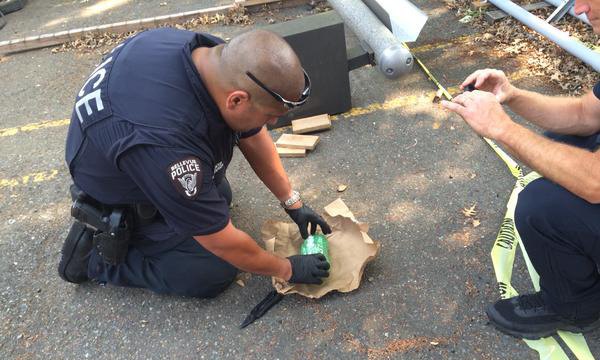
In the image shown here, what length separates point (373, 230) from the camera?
2783 millimetres

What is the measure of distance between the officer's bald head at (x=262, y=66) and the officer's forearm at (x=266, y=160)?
0.78m

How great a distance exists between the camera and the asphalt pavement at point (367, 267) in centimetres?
226

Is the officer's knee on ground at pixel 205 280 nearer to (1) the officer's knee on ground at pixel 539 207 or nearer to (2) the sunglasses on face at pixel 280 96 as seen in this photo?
(2) the sunglasses on face at pixel 280 96

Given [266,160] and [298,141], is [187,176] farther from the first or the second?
[298,141]

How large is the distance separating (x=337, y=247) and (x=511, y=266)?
93 cm

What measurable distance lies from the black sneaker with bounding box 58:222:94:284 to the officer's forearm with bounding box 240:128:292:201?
3.17ft

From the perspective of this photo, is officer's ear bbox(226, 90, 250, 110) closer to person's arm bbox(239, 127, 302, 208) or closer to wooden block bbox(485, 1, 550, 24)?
person's arm bbox(239, 127, 302, 208)

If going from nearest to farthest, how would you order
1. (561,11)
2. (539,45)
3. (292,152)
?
(292,152) → (539,45) → (561,11)

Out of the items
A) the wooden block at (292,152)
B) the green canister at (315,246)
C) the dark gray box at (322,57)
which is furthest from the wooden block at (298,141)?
the green canister at (315,246)

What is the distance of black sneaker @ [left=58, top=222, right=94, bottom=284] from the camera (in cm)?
247

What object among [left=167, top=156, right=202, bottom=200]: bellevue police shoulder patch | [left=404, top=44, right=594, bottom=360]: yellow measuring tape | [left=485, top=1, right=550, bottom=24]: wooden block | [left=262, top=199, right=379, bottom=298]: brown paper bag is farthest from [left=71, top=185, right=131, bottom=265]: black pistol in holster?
[left=485, top=1, right=550, bottom=24]: wooden block

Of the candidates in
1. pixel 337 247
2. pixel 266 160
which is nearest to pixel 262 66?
pixel 266 160

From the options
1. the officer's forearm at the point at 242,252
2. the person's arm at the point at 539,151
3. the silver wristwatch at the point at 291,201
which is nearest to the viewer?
the person's arm at the point at 539,151

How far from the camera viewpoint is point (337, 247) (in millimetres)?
2594
